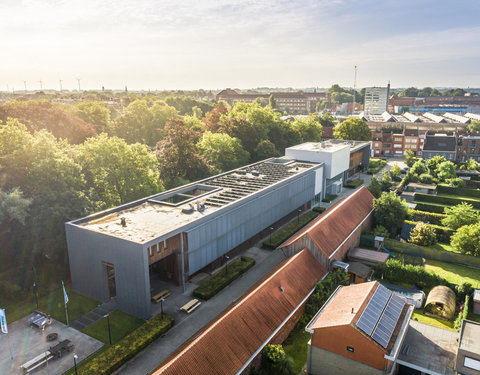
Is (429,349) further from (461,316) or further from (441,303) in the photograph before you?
(441,303)

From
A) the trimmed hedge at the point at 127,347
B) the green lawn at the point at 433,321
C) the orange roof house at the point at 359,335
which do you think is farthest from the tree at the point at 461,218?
the trimmed hedge at the point at 127,347

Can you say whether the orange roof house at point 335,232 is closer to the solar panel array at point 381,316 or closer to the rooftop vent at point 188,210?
the solar panel array at point 381,316

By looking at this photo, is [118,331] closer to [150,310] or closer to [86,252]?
[150,310]

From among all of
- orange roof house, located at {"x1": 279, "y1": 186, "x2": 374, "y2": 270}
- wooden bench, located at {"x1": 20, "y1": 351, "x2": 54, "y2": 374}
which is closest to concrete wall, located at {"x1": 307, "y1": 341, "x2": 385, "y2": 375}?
orange roof house, located at {"x1": 279, "y1": 186, "x2": 374, "y2": 270}

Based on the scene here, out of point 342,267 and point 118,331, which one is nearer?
point 118,331

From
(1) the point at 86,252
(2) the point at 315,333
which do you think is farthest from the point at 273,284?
(1) the point at 86,252

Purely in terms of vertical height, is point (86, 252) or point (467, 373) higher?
point (86, 252)

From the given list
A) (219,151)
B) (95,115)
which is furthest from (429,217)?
(95,115)
